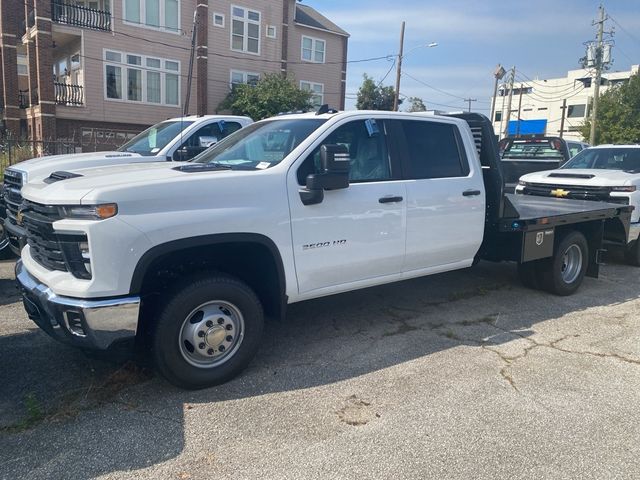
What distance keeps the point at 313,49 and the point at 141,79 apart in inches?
408

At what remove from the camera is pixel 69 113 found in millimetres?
23547

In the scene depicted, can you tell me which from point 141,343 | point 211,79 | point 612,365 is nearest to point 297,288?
point 141,343

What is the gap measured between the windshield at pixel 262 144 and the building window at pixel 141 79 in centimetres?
2158

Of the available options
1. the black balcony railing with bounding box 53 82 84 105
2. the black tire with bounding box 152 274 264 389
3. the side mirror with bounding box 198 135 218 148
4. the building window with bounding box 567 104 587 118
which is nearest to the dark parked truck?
the side mirror with bounding box 198 135 218 148

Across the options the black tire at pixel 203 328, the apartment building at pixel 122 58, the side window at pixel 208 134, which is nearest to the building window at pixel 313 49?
the apartment building at pixel 122 58

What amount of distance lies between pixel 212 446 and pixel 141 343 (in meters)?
1.05

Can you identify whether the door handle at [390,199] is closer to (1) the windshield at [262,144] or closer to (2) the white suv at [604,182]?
(1) the windshield at [262,144]

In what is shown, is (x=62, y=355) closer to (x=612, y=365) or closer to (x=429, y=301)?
(x=429, y=301)

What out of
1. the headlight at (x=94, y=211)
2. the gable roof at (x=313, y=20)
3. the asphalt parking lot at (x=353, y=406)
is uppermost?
the gable roof at (x=313, y=20)

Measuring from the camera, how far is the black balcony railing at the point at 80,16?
23.1 meters

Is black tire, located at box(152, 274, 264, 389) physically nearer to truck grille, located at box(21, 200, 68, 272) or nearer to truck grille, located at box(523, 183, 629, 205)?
truck grille, located at box(21, 200, 68, 272)

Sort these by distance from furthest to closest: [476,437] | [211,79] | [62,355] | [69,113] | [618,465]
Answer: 1. [211,79]
2. [69,113]
3. [62,355]
4. [476,437]
5. [618,465]

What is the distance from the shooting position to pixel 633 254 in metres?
8.69

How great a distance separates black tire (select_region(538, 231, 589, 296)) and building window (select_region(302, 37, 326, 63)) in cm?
2628
